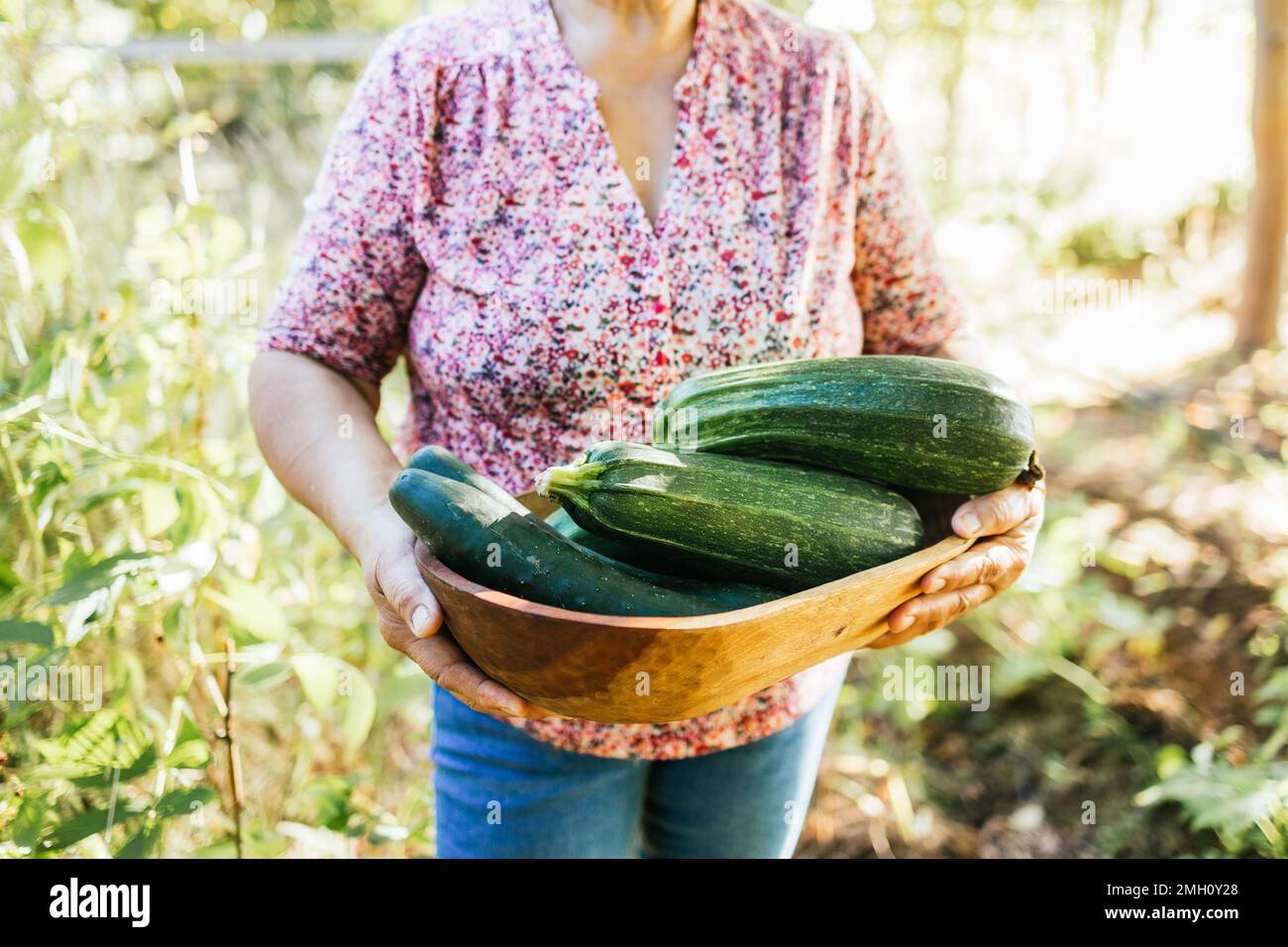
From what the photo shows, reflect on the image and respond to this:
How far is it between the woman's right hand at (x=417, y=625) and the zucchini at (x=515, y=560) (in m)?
0.06

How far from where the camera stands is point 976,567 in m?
1.21

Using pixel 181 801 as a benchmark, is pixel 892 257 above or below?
above

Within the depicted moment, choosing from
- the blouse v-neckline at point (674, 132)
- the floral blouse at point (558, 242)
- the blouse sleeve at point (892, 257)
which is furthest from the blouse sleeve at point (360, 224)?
the blouse sleeve at point (892, 257)

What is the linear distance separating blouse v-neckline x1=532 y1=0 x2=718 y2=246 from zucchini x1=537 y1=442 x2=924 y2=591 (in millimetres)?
362

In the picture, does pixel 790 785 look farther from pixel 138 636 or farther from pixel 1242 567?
pixel 1242 567

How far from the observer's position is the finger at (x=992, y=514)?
3.95 feet

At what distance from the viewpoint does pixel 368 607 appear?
2619 millimetres

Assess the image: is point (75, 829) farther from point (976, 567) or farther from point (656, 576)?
point (976, 567)

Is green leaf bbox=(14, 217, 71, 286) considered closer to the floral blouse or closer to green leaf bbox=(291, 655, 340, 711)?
the floral blouse

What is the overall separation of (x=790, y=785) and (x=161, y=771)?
39.9 inches

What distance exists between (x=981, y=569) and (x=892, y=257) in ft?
1.79

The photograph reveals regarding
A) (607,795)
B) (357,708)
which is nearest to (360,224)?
(357,708)

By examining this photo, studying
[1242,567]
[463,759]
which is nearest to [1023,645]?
[1242,567]

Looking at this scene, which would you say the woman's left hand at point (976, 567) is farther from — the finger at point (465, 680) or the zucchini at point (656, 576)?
the finger at point (465, 680)
